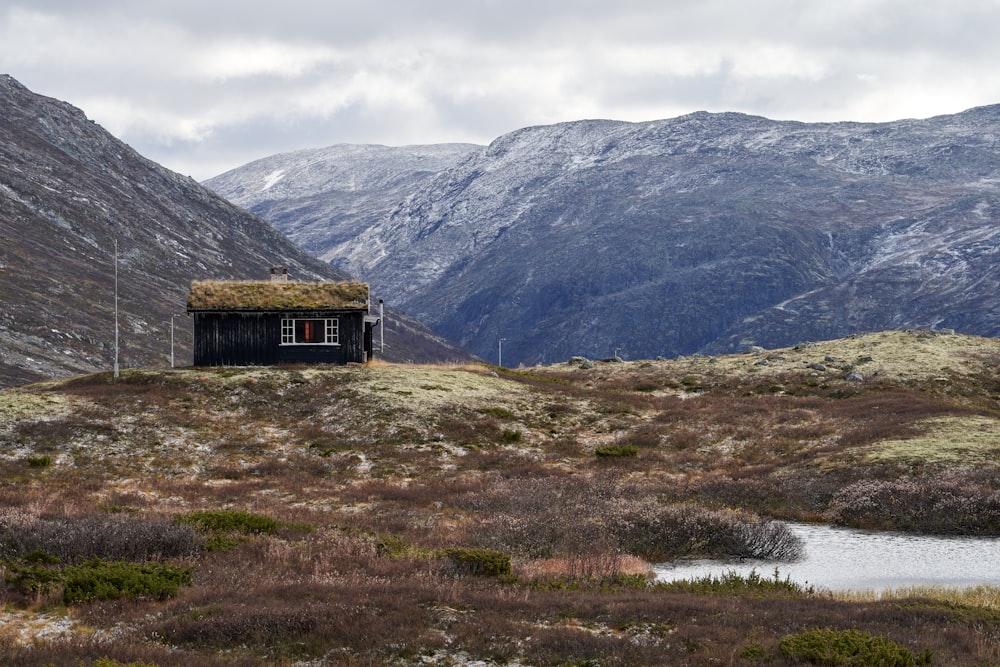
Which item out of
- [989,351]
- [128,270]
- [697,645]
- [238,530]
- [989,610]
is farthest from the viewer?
[128,270]

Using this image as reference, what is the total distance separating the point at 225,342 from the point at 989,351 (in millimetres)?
56156

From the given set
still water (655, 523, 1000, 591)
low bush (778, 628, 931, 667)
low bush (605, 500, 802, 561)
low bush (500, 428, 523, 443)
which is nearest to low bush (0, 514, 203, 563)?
still water (655, 523, 1000, 591)

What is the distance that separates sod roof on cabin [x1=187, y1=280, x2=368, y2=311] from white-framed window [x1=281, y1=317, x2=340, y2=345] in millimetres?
1056

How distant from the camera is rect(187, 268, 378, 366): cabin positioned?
199 ft

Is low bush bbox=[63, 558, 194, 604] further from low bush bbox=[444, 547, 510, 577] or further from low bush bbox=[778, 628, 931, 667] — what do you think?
low bush bbox=[778, 628, 931, 667]

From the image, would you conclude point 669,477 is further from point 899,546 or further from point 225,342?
point 225,342

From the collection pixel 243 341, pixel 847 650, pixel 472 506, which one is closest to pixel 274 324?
pixel 243 341

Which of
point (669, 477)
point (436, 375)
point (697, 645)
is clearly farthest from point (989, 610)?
point (436, 375)

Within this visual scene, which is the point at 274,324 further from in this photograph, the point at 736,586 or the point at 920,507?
the point at 736,586

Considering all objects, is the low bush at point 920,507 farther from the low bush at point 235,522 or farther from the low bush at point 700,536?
the low bush at point 235,522

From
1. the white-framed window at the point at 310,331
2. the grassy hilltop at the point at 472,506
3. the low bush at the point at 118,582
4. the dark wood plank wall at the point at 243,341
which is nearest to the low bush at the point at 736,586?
the grassy hilltop at the point at 472,506

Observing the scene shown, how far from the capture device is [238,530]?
885 inches

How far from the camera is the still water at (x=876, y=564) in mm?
21594

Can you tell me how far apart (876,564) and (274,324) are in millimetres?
45576
